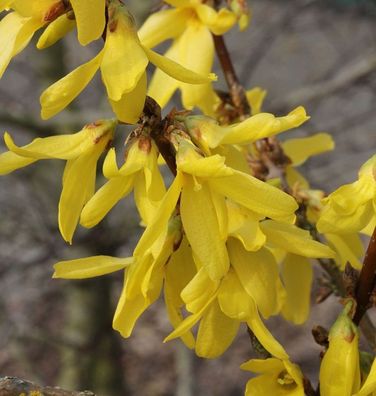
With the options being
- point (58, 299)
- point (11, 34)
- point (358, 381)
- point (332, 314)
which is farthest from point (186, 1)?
point (58, 299)

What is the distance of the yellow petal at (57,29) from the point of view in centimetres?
92

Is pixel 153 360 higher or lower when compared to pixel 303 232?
lower

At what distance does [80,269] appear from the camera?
96 centimetres

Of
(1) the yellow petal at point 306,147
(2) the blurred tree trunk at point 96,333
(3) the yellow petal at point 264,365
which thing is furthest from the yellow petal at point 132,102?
(2) the blurred tree trunk at point 96,333

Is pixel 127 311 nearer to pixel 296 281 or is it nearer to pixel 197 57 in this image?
pixel 296 281

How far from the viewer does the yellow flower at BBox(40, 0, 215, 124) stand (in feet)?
2.82

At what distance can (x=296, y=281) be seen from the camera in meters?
1.30

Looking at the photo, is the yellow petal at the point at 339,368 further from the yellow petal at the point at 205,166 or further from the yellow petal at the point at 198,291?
the yellow petal at the point at 205,166

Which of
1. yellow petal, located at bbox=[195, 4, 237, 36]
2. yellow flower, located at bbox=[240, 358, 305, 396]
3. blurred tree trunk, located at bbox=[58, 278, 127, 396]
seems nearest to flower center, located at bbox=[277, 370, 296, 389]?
yellow flower, located at bbox=[240, 358, 305, 396]

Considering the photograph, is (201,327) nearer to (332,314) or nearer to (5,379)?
(5,379)

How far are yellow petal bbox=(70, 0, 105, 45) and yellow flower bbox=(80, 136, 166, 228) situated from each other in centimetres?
13

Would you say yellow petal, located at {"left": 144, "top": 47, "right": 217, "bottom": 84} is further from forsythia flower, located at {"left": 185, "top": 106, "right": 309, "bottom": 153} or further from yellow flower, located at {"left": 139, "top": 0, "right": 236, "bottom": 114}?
yellow flower, located at {"left": 139, "top": 0, "right": 236, "bottom": 114}

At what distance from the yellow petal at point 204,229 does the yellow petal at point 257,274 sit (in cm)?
9

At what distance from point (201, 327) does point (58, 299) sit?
466cm
